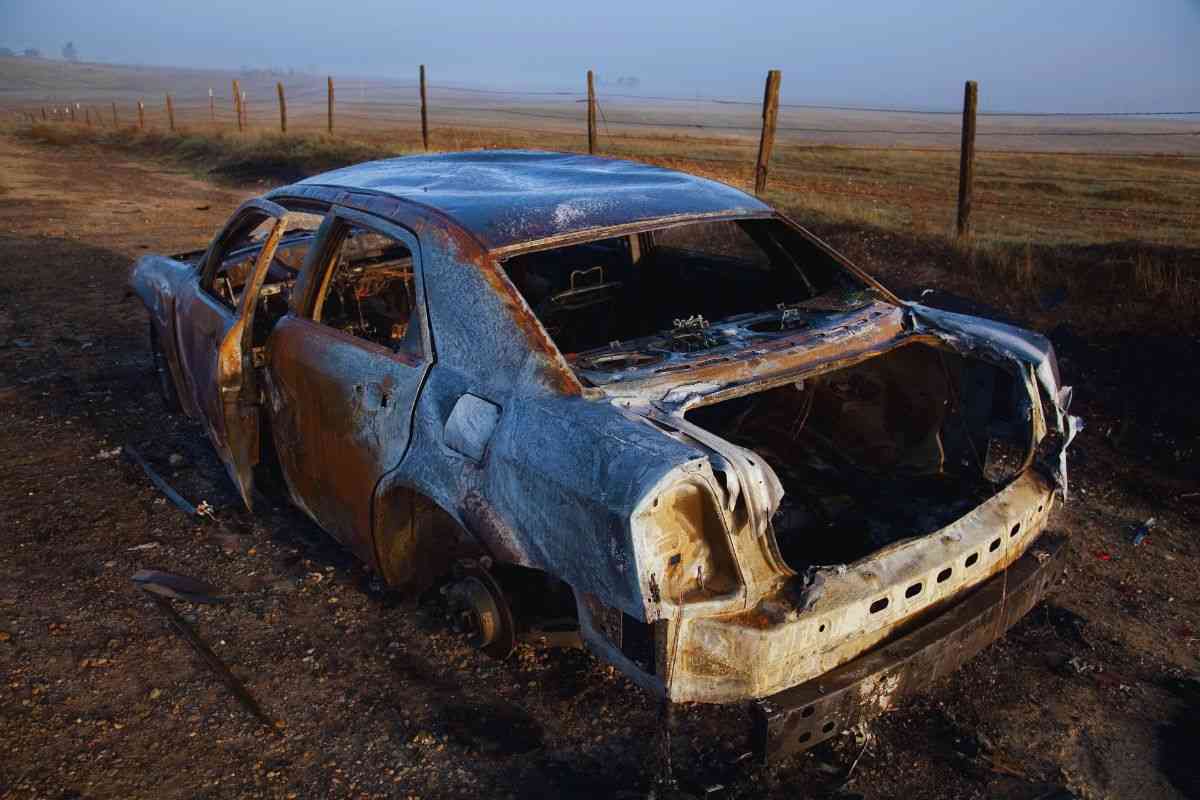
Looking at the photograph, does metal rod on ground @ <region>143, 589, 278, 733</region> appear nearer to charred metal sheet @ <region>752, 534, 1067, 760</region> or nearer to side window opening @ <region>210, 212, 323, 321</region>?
side window opening @ <region>210, 212, 323, 321</region>

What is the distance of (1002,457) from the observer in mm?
4855

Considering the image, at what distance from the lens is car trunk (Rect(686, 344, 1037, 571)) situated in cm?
317

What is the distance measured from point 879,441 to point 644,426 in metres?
1.67

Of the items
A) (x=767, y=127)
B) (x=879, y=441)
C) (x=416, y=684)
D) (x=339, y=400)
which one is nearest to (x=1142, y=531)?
(x=879, y=441)

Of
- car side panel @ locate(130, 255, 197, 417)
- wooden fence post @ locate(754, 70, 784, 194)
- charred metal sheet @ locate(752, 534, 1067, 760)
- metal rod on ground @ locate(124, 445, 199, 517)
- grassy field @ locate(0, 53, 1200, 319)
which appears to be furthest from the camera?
wooden fence post @ locate(754, 70, 784, 194)

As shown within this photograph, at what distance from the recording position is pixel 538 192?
3350mm

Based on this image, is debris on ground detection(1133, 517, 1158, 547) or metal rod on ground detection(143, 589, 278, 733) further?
debris on ground detection(1133, 517, 1158, 547)

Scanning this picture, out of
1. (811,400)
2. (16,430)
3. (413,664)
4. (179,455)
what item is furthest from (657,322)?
(16,430)

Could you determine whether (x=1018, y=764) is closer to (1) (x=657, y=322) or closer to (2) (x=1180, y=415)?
(1) (x=657, y=322)

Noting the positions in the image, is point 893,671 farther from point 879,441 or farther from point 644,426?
point 879,441

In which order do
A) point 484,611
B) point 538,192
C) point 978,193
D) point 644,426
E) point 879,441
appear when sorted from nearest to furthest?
point 644,426
point 484,611
point 538,192
point 879,441
point 978,193

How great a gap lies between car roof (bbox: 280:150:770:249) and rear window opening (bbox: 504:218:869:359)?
138 mm

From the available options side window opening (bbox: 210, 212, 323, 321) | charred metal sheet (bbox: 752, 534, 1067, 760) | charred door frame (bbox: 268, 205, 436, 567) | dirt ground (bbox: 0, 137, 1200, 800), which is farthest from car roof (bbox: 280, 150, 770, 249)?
charred metal sheet (bbox: 752, 534, 1067, 760)

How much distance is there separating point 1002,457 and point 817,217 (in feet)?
17.3
